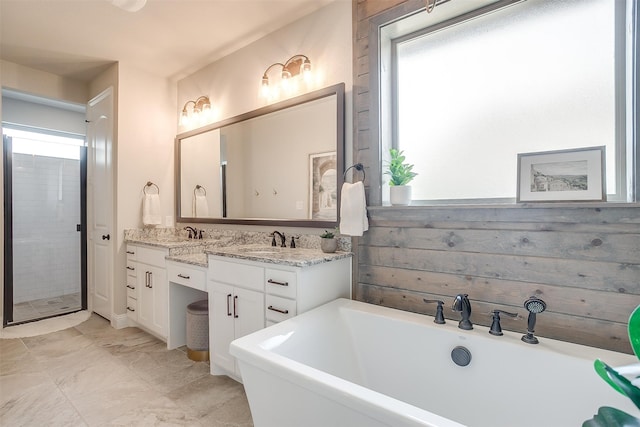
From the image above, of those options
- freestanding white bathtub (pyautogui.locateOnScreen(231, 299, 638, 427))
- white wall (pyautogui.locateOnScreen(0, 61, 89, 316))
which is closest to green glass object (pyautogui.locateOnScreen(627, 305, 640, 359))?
freestanding white bathtub (pyautogui.locateOnScreen(231, 299, 638, 427))

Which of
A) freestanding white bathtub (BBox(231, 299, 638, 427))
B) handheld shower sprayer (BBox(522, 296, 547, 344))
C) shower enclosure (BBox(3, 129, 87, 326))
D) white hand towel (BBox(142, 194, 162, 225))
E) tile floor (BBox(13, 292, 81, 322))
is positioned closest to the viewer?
freestanding white bathtub (BBox(231, 299, 638, 427))

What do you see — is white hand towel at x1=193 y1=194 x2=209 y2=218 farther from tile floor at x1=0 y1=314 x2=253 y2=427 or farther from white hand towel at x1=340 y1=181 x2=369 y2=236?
white hand towel at x1=340 y1=181 x2=369 y2=236

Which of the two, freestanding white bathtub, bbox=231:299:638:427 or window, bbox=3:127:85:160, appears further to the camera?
window, bbox=3:127:85:160

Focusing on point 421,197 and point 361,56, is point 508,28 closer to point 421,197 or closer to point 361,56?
point 361,56

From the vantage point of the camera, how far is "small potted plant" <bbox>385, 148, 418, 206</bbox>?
189 cm

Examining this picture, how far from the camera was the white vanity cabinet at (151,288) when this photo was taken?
8.84ft

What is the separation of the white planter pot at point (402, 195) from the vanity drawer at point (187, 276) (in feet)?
4.92

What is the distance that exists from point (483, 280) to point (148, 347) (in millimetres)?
2744

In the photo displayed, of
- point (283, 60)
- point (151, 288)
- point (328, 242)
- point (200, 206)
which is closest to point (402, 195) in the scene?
point (328, 242)

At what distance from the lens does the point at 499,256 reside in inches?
63.0

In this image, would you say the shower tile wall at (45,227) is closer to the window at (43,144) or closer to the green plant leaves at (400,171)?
the window at (43,144)

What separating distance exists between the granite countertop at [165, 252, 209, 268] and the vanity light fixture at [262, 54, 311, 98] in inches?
60.9

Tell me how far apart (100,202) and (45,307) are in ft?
5.09

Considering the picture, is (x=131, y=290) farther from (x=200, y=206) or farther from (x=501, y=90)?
(x=501, y=90)
